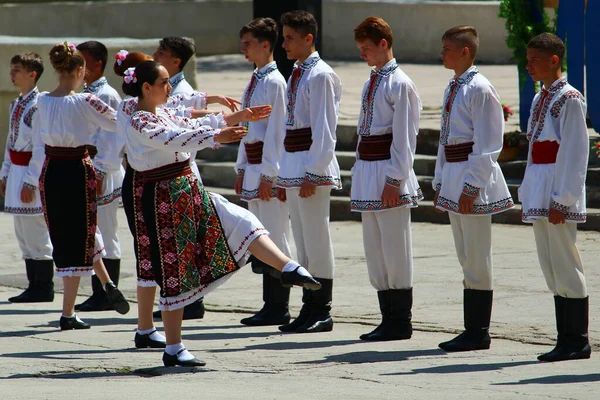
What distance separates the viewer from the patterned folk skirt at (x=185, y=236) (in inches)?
258

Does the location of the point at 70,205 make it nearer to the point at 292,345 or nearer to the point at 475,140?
the point at 292,345

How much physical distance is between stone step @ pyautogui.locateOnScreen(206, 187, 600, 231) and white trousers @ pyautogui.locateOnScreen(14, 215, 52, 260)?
3.35 metres

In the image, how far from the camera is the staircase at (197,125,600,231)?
11.7 m

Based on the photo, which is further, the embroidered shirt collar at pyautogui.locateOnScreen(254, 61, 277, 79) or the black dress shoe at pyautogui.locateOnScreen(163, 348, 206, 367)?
the embroidered shirt collar at pyautogui.locateOnScreen(254, 61, 277, 79)

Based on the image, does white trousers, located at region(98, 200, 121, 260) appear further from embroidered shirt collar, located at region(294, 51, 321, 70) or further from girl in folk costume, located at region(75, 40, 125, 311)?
embroidered shirt collar, located at region(294, 51, 321, 70)

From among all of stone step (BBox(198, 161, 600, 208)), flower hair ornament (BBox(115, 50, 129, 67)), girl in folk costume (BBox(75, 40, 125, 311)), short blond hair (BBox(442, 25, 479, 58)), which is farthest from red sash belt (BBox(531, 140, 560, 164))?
stone step (BBox(198, 161, 600, 208))

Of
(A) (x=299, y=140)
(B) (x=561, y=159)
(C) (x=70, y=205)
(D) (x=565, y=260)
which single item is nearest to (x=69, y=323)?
(C) (x=70, y=205)

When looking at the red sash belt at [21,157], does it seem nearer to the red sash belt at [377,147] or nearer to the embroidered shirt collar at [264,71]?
the embroidered shirt collar at [264,71]

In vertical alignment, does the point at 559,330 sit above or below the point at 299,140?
below

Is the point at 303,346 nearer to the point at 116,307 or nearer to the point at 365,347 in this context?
the point at 365,347

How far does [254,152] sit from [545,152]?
2154 mm

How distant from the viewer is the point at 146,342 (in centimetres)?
724

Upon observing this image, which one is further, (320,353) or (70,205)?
(70,205)

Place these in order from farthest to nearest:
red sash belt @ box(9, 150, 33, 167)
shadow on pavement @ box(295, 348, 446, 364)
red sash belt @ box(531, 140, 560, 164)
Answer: red sash belt @ box(9, 150, 33, 167) → shadow on pavement @ box(295, 348, 446, 364) → red sash belt @ box(531, 140, 560, 164)
